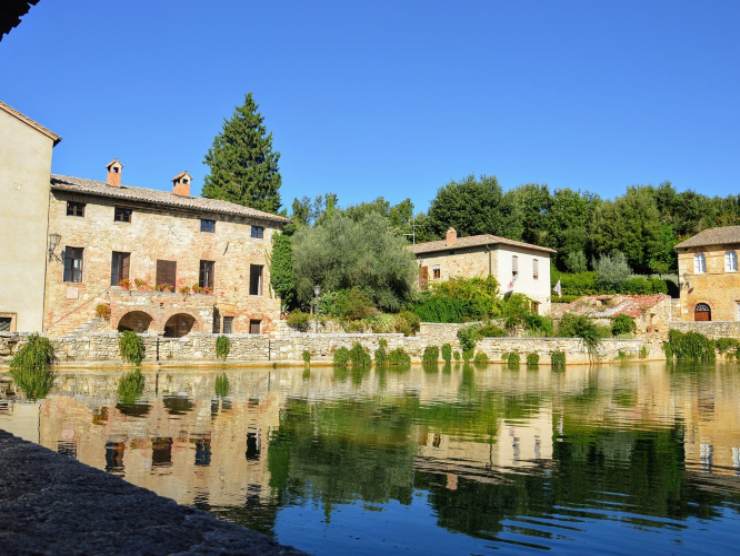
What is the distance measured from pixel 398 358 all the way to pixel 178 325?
37.5 feet

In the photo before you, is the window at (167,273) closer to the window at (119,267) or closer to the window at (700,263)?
the window at (119,267)

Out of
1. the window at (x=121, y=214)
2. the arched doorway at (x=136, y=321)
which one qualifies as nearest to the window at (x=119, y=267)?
the window at (x=121, y=214)

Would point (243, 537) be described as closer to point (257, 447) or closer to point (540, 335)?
point (257, 447)

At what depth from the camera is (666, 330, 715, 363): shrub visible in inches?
1455

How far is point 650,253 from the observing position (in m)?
50.8

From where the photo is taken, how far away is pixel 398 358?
30.3 m

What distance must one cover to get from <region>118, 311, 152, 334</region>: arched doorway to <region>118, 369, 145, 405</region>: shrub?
7942 mm

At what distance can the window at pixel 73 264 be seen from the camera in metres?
28.4

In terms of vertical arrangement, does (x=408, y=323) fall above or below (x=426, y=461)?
above

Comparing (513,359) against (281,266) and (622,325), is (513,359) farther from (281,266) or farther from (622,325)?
(281,266)

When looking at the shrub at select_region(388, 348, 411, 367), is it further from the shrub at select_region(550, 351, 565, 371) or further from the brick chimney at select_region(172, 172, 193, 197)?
the brick chimney at select_region(172, 172, 193, 197)

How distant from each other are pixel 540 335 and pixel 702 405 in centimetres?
1917

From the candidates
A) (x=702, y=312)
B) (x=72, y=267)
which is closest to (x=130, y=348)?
(x=72, y=267)

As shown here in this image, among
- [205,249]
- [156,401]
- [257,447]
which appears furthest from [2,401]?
[205,249]
